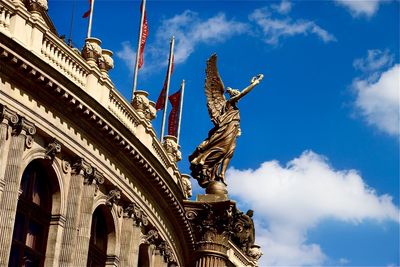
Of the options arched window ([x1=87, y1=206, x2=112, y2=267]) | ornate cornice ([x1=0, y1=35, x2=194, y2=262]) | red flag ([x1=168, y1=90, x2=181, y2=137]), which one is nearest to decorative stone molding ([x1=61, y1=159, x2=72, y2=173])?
ornate cornice ([x1=0, y1=35, x2=194, y2=262])

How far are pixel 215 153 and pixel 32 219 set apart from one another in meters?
8.54

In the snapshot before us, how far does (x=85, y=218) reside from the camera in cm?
4719

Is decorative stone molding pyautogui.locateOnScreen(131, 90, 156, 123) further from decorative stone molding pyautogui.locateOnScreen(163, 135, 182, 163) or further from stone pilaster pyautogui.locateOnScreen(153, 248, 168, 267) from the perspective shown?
stone pilaster pyautogui.locateOnScreen(153, 248, 168, 267)

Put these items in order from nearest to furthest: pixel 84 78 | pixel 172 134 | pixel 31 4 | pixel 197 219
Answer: pixel 197 219
pixel 31 4
pixel 84 78
pixel 172 134

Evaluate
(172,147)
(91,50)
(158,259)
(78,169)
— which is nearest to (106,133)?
(78,169)

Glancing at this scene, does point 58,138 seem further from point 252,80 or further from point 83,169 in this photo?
point 252,80

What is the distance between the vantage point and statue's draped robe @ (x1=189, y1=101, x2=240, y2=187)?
40.7 m

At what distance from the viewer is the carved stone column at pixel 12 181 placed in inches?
1631

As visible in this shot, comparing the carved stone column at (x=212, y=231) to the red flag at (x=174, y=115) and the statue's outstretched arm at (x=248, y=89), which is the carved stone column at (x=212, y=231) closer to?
the statue's outstretched arm at (x=248, y=89)

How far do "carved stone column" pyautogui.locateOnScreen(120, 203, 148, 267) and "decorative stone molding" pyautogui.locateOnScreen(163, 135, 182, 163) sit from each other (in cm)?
620

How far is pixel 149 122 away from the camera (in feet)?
177

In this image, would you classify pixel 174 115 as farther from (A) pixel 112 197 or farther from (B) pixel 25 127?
(B) pixel 25 127

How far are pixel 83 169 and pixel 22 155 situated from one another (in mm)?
4161

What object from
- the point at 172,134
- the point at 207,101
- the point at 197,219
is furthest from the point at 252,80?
the point at 172,134
